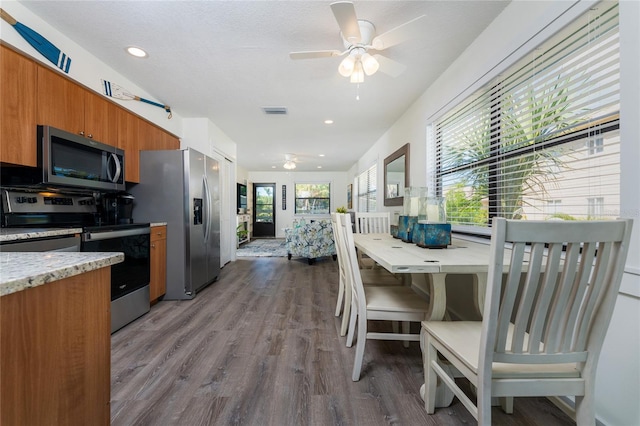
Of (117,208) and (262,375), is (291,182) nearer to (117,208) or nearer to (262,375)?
(117,208)

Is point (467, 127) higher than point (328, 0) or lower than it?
lower

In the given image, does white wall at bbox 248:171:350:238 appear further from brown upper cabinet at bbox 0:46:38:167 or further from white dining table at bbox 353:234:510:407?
white dining table at bbox 353:234:510:407

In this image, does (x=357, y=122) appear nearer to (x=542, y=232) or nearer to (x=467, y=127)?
(x=467, y=127)

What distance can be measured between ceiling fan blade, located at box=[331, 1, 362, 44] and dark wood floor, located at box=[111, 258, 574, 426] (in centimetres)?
215

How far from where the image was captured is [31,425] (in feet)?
2.00

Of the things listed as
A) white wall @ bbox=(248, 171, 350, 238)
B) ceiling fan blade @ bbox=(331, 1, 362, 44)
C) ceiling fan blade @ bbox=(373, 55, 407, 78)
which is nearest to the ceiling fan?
ceiling fan blade @ bbox=(331, 1, 362, 44)

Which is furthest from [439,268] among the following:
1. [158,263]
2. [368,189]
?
[368,189]

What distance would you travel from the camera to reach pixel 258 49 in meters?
2.27

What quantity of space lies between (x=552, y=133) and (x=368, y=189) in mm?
4766

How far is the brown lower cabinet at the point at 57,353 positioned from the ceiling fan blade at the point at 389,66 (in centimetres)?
244

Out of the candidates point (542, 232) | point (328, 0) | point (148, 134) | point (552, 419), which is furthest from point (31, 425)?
point (148, 134)

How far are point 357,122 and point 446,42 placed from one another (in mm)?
2044

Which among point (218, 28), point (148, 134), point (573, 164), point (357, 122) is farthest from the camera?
point (357, 122)

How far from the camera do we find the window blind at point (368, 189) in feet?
19.1
